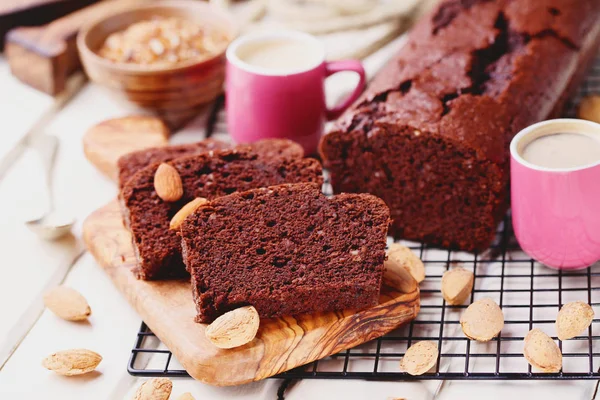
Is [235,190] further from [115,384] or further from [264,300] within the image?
[115,384]

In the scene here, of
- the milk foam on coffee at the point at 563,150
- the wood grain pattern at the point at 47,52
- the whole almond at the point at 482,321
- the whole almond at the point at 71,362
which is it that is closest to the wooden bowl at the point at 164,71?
the wood grain pattern at the point at 47,52

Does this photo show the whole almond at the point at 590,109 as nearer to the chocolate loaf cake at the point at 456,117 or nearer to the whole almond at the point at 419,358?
the chocolate loaf cake at the point at 456,117

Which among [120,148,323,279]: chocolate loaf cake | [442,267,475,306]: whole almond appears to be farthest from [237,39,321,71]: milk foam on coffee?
[442,267,475,306]: whole almond

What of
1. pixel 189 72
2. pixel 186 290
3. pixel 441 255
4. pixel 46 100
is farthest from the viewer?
pixel 46 100

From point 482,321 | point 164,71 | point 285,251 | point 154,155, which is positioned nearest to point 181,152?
point 154,155

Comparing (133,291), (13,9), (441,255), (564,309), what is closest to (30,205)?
(133,291)

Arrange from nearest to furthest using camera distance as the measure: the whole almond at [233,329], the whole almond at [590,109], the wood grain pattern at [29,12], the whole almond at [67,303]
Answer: the whole almond at [233,329]
the whole almond at [67,303]
the whole almond at [590,109]
the wood grain pattern at [29,12]
